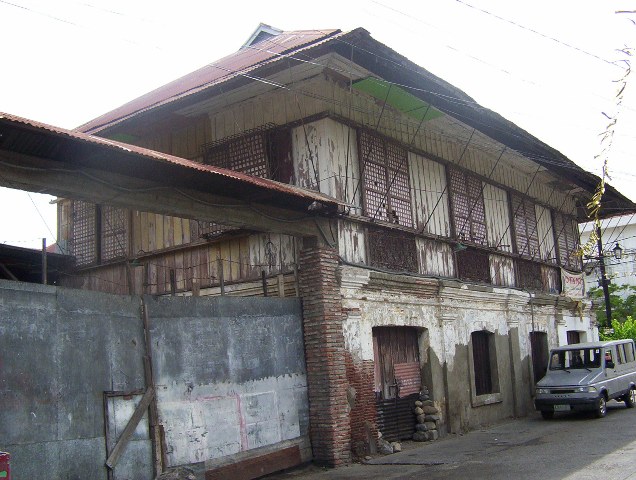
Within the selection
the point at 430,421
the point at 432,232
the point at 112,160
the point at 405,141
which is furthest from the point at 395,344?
the point at 112,160

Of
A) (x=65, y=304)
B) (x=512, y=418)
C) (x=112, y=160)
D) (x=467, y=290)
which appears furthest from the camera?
(x=512, y=418)

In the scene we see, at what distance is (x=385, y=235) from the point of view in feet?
42.2

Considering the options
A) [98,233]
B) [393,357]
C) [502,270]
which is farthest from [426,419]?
[98,233]

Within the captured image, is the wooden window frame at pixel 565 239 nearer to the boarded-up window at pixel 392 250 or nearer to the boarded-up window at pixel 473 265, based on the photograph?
the boarded-up window at pixel 473 265

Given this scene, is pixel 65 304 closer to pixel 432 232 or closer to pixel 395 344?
pixel 395 344

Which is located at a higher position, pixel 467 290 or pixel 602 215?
pixel 602 215

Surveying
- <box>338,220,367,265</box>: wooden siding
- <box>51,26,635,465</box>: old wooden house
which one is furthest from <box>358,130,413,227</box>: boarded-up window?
<box>338,220,367,265</box>: wooden siding

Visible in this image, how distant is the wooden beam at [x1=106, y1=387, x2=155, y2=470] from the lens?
7781 mm

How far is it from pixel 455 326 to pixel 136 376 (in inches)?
323

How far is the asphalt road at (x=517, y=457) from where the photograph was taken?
9.02 meters

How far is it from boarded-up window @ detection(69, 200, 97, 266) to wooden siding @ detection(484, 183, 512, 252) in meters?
9.38

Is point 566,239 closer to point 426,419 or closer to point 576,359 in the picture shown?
point 576,359

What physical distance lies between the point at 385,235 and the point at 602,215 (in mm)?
13654

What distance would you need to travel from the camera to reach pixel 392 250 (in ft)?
42.5
